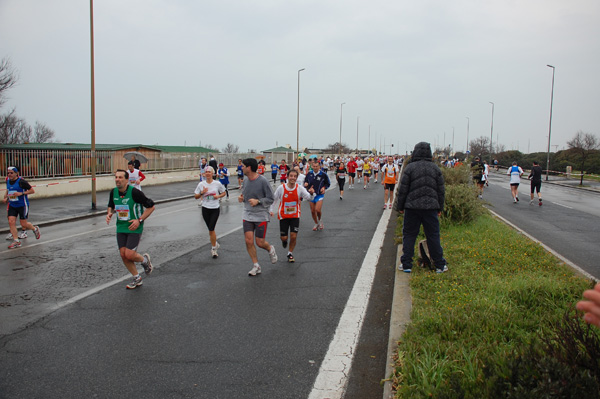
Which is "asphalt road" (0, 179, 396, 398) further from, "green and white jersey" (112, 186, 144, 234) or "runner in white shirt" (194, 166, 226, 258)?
"green and white jersey" (112, 186, 144, 234)

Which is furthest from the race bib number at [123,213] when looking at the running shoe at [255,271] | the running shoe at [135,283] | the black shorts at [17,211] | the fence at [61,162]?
the fence at [61,162]

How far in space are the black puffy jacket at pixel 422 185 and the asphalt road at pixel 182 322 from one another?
48.5 inches

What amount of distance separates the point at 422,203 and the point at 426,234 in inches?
17.9

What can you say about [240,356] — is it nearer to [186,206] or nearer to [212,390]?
[212,390]

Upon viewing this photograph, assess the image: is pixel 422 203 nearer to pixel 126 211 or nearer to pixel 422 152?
pixel 422 152

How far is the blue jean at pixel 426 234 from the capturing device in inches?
251

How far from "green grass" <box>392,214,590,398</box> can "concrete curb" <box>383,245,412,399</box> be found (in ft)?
0.28

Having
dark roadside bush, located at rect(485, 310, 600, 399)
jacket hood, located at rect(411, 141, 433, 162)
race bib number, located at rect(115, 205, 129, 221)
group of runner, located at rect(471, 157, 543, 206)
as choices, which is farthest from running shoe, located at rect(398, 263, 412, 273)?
group of runner, located at rect(471, 157, 543, 206)

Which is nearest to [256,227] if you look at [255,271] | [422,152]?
[255,271]

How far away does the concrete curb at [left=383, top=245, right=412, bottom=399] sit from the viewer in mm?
3505

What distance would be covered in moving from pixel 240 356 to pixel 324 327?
3.57 feet

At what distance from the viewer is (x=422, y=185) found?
257 inches

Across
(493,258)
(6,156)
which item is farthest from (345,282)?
(6,156)

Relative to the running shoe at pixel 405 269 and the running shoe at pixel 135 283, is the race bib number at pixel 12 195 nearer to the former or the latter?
the running shoe at pixel 135 283
